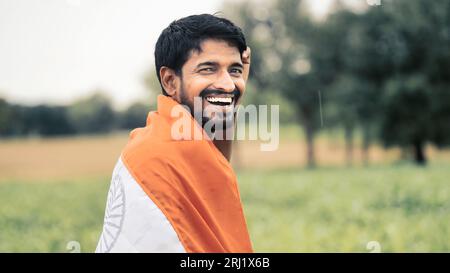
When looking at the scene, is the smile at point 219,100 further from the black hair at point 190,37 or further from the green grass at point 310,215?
the green grass at point 310,215

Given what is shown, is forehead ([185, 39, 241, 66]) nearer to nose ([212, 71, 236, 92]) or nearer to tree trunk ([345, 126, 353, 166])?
nose ([212, 71, 236, 92])

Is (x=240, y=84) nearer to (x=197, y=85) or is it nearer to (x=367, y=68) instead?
(x=197, y=85)

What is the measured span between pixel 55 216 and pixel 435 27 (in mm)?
11514

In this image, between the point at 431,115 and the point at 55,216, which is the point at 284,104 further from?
the point at 55,216

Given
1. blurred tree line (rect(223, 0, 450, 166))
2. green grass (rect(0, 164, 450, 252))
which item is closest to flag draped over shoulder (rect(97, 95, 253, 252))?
green grass (rect(0, 164, 450, 252))

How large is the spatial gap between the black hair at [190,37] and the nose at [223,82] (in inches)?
4.4

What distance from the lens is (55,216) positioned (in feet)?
22.9

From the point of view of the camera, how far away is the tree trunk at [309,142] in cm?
1919

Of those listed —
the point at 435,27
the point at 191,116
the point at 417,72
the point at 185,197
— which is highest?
the point at 435,27

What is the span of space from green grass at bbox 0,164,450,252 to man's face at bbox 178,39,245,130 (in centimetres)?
367

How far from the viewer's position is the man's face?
1.49 metres

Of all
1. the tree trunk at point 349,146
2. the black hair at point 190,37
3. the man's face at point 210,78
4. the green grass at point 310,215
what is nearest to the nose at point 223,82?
the man's face at point 210,78

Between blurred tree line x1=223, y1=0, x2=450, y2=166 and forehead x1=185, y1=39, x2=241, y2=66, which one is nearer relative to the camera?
forehead x1=185, y1=39, x2=241, y2=66
